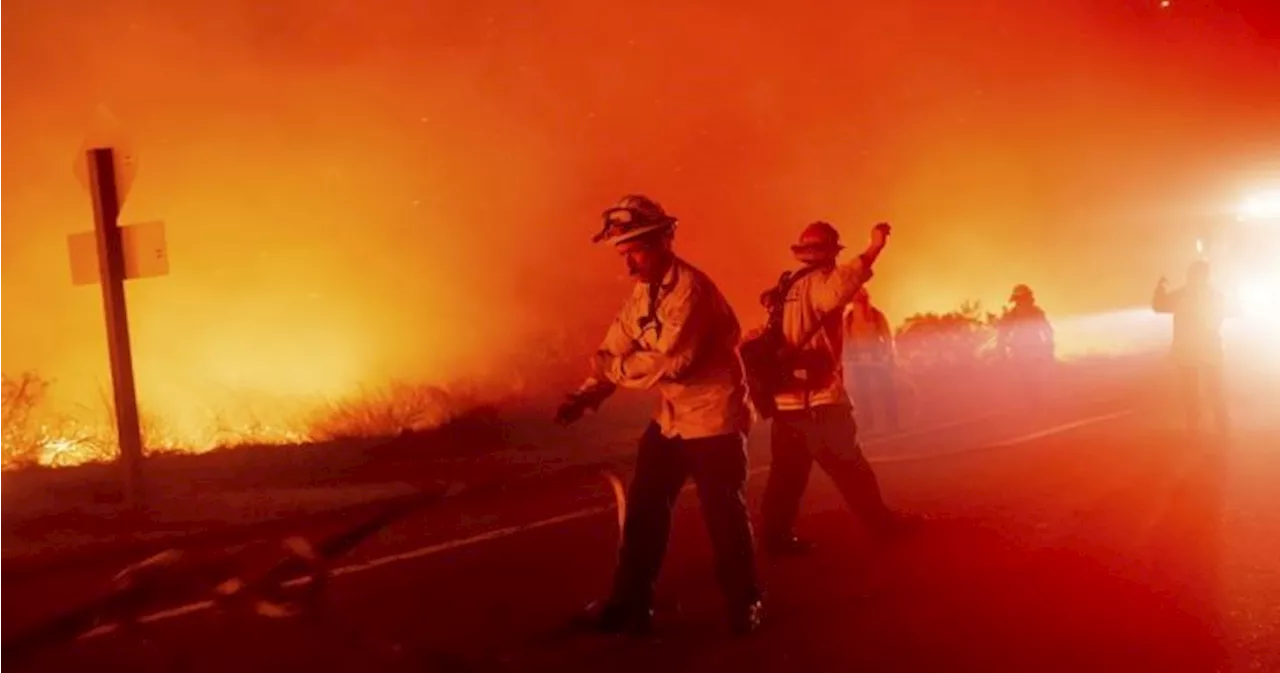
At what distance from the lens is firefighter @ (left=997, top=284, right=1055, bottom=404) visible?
14.7 metres

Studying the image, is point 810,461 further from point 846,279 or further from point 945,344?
point 945,344

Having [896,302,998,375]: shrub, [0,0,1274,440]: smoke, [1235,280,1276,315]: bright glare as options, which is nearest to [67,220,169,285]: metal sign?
[0,0,1274,440]: smoke

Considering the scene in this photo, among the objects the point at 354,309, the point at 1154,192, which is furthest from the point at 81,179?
the point at 1154,192

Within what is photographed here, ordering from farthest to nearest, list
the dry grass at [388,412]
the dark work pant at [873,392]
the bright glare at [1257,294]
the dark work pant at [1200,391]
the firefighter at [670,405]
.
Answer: the bright glare at [1257,294] < the dark work pant at [873,392] < the dry grass at [388,412] < the dark work pant at [1200,391] < the firefighter at [670,405]

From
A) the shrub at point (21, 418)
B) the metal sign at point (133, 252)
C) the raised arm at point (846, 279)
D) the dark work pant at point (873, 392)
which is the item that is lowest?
the dark work pant at point (873, 392)

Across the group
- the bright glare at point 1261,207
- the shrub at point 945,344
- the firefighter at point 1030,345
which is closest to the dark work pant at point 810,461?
the firefighter at point 1030,345

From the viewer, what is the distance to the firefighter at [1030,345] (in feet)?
48.2

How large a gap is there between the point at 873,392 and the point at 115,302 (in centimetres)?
678

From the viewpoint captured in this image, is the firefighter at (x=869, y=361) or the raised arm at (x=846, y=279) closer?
the raised arm at (x=846, y=279)

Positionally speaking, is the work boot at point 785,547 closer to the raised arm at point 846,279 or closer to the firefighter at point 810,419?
the firefighter at point 810,419

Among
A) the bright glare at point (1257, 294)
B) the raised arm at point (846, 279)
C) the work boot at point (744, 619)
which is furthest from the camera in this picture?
the bright glare at point (1257, 294)

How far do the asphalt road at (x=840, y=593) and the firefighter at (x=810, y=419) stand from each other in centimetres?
24

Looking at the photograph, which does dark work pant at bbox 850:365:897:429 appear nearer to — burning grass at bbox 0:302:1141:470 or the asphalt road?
burning grass at bbox 0:302:1141:470

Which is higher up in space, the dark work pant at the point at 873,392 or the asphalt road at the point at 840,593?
the dark work pant at the point at 873,392
